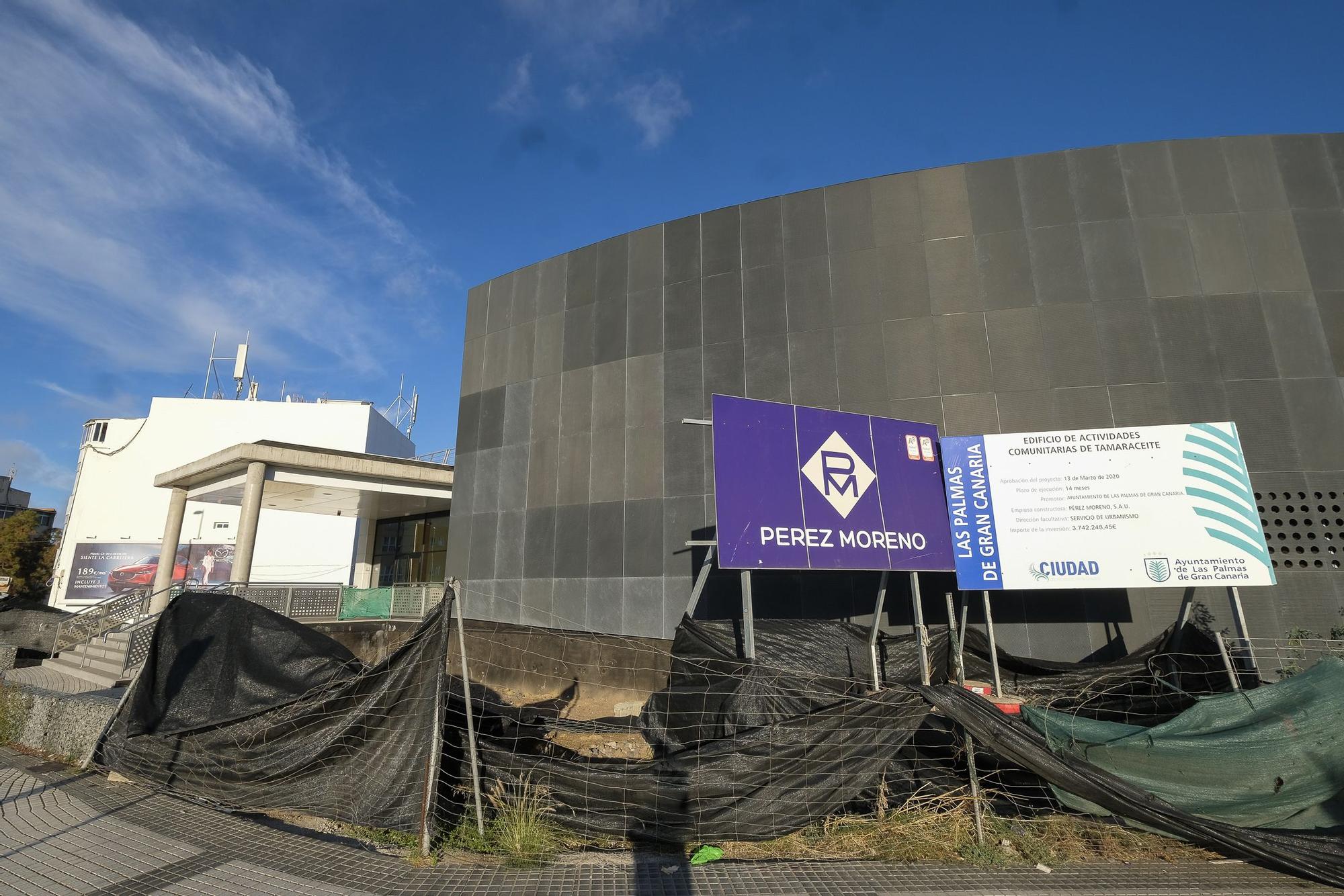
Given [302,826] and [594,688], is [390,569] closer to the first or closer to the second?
[594,688]

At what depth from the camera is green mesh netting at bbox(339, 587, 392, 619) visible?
59.7 feet

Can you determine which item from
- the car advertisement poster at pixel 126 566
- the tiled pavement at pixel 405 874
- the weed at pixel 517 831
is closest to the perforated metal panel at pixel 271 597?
the tiled pavement at pixel 405 874

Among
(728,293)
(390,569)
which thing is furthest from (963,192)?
(390,569)

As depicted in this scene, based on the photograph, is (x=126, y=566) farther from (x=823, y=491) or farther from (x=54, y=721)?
(x=823, y=491)

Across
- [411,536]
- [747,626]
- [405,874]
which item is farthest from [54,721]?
[411,536]

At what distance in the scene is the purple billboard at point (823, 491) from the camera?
9188mm

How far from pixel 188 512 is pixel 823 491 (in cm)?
4176

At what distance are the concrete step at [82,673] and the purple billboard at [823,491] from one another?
12.4 meters

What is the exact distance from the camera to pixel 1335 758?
17.9ft

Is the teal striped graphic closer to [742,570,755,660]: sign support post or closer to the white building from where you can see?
[742,570,755,660]: sign support post

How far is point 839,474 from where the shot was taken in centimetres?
990

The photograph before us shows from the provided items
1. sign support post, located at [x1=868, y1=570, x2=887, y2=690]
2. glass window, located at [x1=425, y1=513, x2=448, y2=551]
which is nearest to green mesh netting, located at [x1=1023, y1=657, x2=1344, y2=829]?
sign support post, located at [x1=868, y1=570, x2=887, y2=690]

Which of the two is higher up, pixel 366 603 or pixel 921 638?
pixel 366 603

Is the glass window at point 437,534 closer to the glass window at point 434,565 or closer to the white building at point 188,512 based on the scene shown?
the glass window at point 434,565
